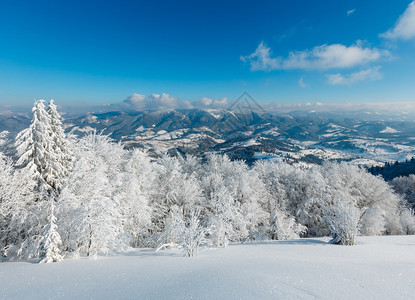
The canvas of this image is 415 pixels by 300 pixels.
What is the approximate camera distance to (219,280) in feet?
22.4

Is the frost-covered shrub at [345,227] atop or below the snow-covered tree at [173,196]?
atop

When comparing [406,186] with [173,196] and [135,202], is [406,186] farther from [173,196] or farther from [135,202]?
[135,202]

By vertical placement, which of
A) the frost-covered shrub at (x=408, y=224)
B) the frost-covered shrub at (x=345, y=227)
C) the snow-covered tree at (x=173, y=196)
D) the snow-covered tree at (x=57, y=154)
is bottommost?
the frost-covered shrub at (x=408, y=224)

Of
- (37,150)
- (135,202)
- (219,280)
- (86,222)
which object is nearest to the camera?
(219,280)

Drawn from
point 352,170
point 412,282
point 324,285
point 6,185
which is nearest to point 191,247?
point 324,285

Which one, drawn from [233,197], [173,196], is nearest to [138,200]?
[173,196]

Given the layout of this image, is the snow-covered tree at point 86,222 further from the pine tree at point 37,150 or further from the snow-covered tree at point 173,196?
the snow-covered tree at point 173,196

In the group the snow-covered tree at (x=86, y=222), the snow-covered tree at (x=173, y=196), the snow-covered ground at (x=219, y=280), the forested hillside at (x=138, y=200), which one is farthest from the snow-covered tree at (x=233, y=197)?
the snow-covered ground at (x=219, y=280)

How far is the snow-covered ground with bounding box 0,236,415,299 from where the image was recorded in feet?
18.7

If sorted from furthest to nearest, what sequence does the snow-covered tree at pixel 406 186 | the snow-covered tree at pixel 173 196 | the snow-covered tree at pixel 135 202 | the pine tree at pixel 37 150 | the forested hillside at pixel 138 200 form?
1. the snow-covered tree at pixel 406 186
2. the snow-covered tree at pixel 173 196
3. the snow-covered tree at pixel 135 202
4. the pine tree at pixel 37 150
5. the forested hillside at pixel 138 200

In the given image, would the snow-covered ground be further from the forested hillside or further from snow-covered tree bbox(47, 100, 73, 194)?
snow-covered tree bbox(47, 100, 73, 194)

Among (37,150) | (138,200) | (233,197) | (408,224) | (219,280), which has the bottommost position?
(408,224)

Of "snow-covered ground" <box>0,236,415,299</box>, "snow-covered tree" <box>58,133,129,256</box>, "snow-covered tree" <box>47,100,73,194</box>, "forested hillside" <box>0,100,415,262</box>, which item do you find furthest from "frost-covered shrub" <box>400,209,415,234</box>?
"snow-covered tree" <box>47,100,73,194</box>

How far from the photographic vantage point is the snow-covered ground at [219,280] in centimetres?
571
